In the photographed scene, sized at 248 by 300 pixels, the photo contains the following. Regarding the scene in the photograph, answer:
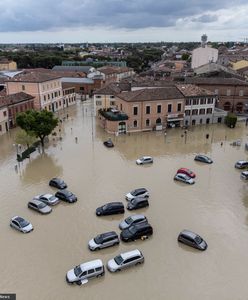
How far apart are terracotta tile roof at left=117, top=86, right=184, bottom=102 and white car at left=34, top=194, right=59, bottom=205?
79.4ft

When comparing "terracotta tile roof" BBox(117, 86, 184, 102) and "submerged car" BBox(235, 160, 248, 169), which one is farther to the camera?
"terracotta tile roof" BBox(117, 86, 184, 102)

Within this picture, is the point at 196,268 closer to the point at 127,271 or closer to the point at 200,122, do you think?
the point at 127,271

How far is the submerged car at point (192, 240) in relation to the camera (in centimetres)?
2095

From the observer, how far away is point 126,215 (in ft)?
83.6

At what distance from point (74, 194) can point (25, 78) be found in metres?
38.4

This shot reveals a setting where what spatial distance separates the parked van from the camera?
18.1m

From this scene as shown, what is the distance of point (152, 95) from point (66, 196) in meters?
27.0

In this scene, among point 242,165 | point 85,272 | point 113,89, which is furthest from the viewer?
point 113,89

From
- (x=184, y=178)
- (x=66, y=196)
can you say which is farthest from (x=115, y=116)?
(x=66, y=196)

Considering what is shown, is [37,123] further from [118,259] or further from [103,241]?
[118,259]

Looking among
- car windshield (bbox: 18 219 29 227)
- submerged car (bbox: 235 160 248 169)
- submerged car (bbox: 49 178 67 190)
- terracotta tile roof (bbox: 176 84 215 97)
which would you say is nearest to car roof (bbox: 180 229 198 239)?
car windshield (bbox: 18 219 29 227)

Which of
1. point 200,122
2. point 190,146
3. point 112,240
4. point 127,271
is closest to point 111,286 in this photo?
point 127,271

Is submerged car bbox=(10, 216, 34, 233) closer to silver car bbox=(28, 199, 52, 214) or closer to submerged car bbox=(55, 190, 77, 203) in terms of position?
silver car bbox=(28, 199, 52, 214)

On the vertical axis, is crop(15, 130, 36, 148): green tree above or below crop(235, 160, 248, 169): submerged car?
above
